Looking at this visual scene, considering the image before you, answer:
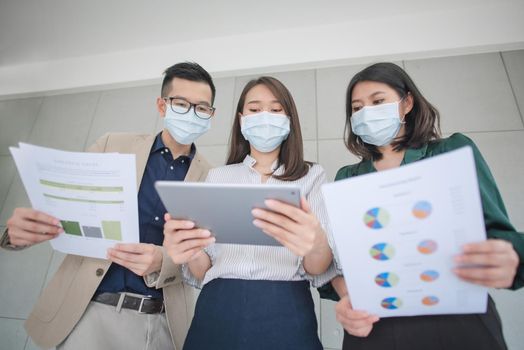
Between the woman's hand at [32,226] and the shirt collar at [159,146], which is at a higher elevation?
the shirt collar at [159,146]

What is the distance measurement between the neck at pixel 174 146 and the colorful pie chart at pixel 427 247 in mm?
1104

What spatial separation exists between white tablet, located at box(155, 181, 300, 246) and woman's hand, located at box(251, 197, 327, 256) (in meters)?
0.02

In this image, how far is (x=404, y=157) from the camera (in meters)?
0.97

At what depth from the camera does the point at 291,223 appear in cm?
60

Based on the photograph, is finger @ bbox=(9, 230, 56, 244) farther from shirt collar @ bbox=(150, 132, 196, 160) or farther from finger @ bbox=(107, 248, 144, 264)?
shirt collar @ bbox=(150, 132, 196, 160)

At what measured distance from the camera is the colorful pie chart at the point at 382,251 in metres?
0.54

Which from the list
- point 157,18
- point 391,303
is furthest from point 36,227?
point 157,18

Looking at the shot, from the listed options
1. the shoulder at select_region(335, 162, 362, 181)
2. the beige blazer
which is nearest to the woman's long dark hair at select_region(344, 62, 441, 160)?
the shoulder at select_region(335, 162, 362, 181)

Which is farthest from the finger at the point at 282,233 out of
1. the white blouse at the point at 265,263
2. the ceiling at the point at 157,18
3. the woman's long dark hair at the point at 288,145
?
the ceiling at the point at 157,18

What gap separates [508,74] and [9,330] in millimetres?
4028

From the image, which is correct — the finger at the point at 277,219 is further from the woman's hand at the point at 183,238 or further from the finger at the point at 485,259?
the finger at the point at 485,259

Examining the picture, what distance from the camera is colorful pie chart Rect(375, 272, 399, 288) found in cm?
56

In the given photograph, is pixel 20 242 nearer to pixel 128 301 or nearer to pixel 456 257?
pixel 128 301

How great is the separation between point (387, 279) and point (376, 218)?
0.15 m
